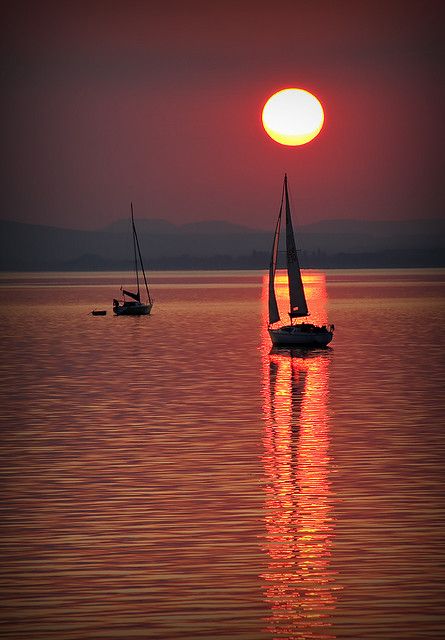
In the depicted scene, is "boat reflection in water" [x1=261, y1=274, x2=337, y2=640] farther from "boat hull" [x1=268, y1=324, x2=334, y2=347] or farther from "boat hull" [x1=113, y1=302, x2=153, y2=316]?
"boat hull" [x1=113, y1=302, x2=153, y2=316]

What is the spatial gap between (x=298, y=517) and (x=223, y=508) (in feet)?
6.23

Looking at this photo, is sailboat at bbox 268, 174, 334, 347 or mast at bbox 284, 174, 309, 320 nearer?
sailboat at bbox 268, 174, 334, 347

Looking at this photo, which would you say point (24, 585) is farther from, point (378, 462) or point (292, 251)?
point (292, 251)

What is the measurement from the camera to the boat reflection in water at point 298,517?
20094 millimetres

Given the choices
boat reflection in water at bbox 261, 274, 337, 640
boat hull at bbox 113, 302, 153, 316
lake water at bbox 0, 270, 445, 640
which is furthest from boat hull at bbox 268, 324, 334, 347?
boat hull at bbox 113, 302, 153, 316

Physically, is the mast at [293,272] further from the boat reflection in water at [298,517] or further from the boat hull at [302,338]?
the boat reflection in water at [298,517]

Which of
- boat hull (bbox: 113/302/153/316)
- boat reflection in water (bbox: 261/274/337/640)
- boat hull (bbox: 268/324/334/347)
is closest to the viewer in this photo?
boat reflection in water (bbox: 261/274/337/640)

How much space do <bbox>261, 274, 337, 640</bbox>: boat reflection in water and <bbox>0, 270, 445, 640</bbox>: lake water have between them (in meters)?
0.06

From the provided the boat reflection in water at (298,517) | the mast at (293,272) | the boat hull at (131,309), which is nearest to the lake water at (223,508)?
the boat reflection in water at (298,517)

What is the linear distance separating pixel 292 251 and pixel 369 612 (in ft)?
254

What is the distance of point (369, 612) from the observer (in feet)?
66.0

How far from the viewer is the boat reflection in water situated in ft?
65.9

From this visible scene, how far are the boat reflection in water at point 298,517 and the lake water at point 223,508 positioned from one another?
0.06 metres

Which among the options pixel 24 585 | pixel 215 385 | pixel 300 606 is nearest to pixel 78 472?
pixel 24 585
